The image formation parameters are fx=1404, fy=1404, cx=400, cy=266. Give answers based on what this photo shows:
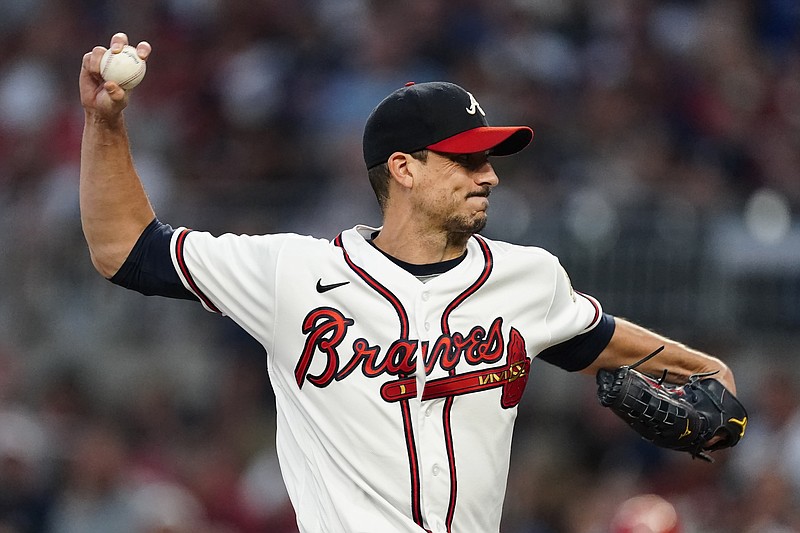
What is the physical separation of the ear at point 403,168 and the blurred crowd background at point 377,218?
3.64m

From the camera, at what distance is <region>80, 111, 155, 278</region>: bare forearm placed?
3.49 meters

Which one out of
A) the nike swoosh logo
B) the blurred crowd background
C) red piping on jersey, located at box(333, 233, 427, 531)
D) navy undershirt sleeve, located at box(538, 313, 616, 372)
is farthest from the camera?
the blurred crowd background

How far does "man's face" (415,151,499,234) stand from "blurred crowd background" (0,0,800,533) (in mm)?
3594

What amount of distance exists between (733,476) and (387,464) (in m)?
4.33

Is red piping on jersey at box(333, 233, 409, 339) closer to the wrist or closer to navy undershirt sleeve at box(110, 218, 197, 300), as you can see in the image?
navy undershirt sleeve at box(110, 218, 197, 300)

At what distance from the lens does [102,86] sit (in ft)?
11.3

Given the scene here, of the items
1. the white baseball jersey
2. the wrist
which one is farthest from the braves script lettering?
the wrist

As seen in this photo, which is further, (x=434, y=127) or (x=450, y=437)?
(x=434, y=127)

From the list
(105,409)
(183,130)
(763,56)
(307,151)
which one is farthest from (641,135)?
(105,409)

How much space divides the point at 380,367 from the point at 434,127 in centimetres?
62

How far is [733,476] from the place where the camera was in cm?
726

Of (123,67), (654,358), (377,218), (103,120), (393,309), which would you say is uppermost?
(123,67)

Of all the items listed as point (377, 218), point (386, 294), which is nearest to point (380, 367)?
point (386, 294)

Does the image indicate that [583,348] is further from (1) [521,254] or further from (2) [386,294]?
(2) [386,294]
